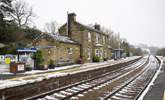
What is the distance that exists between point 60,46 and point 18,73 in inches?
519

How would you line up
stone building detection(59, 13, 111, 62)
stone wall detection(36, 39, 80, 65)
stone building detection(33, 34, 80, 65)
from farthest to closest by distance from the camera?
1. stone building detection(59, 13, 111, 62)
2. stone building detection(33, 34, 80, 65)
3. stone wall detection(36, 39, 80, 65)

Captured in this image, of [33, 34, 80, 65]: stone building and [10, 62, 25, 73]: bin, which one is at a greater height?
[33, 34, 80, 65]: stone building

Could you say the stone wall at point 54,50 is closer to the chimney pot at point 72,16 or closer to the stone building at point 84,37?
the stone building at point 84,37

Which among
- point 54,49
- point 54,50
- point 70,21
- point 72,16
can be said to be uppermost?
point 72,16

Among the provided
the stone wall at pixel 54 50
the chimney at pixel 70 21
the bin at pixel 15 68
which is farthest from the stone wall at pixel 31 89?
the chimney at pixel 70 21

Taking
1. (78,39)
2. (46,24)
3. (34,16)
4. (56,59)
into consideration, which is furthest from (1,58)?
(46,24)

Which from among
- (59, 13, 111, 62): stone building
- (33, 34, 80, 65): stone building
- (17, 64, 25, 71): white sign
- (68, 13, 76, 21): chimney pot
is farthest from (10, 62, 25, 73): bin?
(68, 13, 76, 21): chimney pot

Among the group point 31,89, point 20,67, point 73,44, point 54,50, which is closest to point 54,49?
point 54,50

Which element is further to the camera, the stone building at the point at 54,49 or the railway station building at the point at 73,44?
the railway station building at the point at 73,44

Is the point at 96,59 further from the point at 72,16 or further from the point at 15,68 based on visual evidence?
the point at 15,68

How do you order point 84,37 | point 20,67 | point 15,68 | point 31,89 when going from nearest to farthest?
point 31,89 < point 15,68 < point 20,67 < point 84,37

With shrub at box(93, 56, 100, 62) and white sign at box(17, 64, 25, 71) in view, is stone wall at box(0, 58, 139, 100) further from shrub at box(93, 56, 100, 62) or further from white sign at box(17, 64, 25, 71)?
shrub at box(93, 56, 100, 62)

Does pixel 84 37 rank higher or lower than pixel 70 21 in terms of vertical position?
lower

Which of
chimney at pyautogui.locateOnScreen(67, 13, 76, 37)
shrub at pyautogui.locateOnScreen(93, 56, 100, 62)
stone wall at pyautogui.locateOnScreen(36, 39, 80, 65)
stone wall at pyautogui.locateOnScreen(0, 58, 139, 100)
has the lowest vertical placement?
stone wall at pyautogui.locateOnScreen(0, 58, 139, 100)
